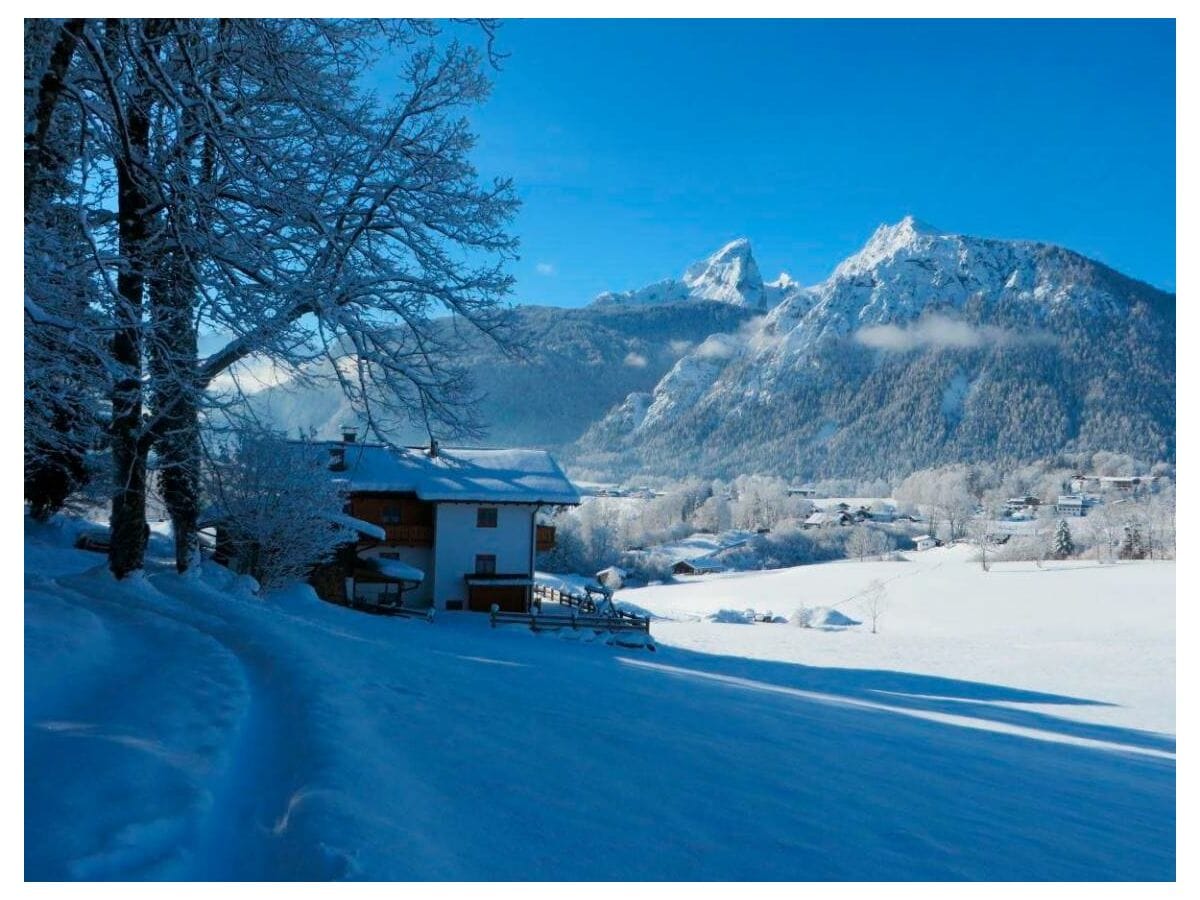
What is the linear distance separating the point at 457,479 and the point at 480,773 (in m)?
25.5

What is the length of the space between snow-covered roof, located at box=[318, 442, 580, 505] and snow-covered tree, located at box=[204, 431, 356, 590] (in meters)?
5.71

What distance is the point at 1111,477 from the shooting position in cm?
3866

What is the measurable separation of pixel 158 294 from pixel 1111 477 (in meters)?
43.5

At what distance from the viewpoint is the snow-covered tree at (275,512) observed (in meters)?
20.5

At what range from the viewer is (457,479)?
29.2 meters

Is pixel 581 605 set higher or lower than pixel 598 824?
lower

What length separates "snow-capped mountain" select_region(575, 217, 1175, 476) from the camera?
56.9 metres

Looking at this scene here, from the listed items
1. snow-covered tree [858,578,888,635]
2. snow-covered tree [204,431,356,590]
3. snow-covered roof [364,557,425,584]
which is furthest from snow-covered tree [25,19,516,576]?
snow-covered tree [858,578,888,635]

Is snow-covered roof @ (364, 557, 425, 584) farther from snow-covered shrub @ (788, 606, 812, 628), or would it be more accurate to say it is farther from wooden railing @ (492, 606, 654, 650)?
snow-covered shrub @ (788, 606, 812, 628)

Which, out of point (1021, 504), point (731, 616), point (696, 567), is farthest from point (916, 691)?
point (696, 567)

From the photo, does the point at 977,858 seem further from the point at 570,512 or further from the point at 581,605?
the point at 570,512

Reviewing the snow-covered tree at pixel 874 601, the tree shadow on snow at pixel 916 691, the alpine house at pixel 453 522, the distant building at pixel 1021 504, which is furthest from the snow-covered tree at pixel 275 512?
the distant building at pixel 1021 504
